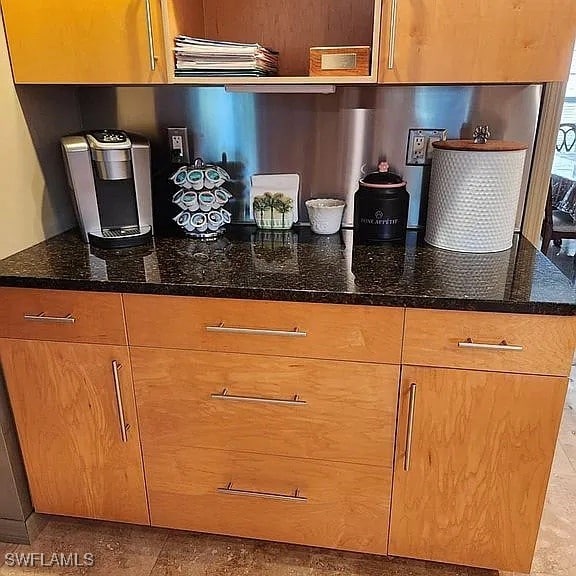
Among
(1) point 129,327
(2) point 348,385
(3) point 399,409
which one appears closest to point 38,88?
(1) point 129,327

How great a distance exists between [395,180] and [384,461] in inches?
32.1

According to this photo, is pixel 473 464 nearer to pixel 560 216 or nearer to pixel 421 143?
pixel 421 143

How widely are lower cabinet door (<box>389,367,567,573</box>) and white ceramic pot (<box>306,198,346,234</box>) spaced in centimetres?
61

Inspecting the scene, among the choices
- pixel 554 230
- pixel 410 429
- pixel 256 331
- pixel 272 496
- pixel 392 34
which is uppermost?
pixel 392 34

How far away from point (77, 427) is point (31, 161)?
78 cm

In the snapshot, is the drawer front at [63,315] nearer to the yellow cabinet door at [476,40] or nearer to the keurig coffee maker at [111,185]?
the keurig coffee maker at [111,185]

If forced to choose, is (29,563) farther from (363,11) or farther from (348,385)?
(363,11)

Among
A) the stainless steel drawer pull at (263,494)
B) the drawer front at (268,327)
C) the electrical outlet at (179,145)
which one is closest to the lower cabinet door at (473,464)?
the drawer front at (268,327)

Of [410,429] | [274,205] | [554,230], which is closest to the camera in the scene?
[410,429]

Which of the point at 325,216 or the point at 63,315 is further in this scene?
the point at 325,216

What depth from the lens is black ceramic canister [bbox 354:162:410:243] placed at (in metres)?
1.61

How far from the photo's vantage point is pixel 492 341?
1.20 m

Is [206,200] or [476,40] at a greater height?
[476,40]

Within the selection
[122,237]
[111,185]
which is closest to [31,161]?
[111,185]
